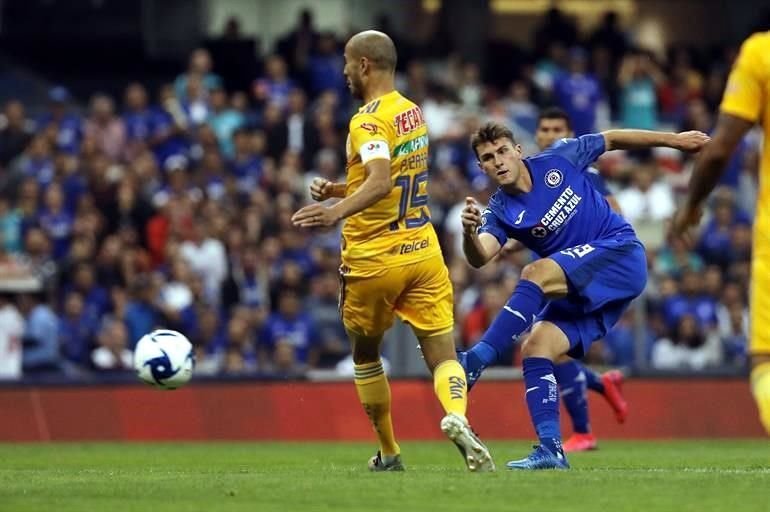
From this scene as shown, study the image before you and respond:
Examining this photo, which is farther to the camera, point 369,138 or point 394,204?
point 394,204

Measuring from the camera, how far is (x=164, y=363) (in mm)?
12305

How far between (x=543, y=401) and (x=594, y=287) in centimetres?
81

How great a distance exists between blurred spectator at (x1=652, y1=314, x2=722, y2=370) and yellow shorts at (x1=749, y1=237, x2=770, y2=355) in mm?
11665

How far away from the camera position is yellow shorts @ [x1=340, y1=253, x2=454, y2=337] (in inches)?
407

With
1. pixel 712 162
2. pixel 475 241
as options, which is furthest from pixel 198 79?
pixel 712 162

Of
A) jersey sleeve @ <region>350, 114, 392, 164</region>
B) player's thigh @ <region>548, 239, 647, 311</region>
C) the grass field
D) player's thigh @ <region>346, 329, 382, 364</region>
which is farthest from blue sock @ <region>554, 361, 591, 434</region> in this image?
jersey sleeve @ <region>350, 114, 392, 164</region>

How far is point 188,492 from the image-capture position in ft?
29.7

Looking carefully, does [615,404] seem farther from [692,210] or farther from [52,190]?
[52,190]

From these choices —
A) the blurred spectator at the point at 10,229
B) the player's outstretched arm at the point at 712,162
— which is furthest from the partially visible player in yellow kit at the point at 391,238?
the blurred spectator at the point at 10,229

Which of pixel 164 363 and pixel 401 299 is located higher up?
pixel 401 299

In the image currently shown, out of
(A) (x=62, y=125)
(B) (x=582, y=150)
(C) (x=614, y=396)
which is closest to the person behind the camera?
(B) (x=582, y=150)

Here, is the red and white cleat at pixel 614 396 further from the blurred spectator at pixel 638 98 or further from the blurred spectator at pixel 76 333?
the blurred spectator at pixel 638 98

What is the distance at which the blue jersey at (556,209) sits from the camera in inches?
438

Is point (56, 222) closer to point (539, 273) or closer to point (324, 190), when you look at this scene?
point (324, 190)
